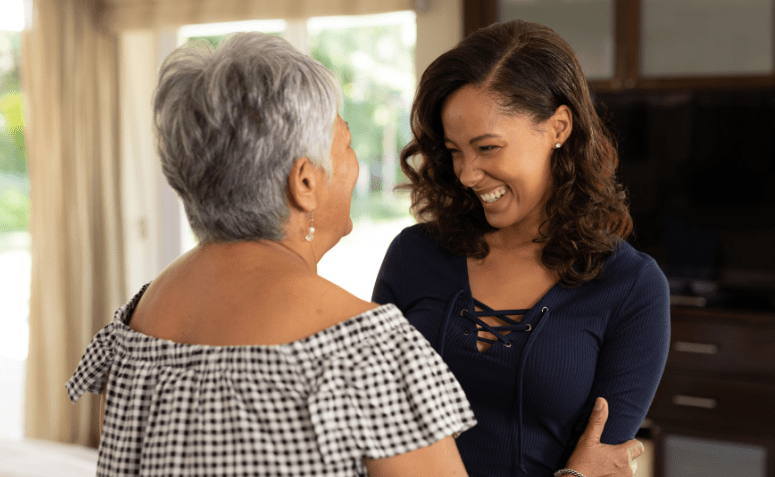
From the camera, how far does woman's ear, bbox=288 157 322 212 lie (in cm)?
86

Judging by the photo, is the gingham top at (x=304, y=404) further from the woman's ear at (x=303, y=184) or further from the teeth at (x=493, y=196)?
the teeth at (x=493, y=196)

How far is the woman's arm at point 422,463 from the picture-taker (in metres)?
0.79

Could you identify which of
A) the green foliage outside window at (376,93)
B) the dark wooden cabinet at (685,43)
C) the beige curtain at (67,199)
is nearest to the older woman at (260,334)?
the dark wooden cabinet at (685,43)

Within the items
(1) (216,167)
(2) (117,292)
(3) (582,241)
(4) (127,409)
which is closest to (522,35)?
(3) (582,241)

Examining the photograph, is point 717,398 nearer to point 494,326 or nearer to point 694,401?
point 694,401

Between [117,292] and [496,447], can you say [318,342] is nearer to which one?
[496,447]

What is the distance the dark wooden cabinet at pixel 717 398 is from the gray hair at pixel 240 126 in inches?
78.1

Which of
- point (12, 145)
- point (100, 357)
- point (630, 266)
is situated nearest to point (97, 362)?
point (100, 357)

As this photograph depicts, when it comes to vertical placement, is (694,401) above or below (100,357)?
below

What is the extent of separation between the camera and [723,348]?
2.38m

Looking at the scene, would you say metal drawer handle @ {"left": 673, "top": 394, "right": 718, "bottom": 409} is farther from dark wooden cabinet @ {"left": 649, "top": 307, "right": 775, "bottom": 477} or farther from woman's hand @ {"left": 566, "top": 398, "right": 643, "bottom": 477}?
woman's hand @ {"left": 566, "top": 398, "right": 643, "bottom": 477}

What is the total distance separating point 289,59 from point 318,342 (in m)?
0.36

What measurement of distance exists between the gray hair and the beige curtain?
10.1 ft

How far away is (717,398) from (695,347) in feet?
0.62
